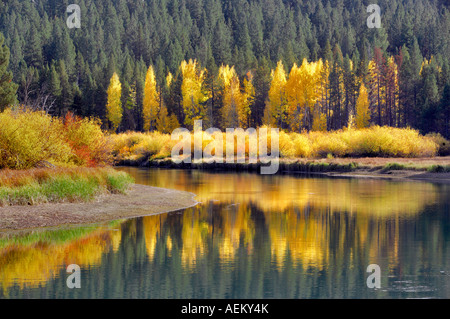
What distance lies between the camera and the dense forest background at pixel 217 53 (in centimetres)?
8962

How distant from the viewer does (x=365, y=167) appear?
55.4 m

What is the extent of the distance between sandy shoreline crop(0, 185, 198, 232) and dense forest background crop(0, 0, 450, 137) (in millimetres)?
19814

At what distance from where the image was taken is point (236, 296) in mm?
14992

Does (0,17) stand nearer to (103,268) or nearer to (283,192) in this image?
(283,192)

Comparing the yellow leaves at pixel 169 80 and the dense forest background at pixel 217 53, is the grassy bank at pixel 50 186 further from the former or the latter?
the yellow leaves at pixel 169 80

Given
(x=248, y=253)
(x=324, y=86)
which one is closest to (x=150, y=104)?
(x=324, y=86)

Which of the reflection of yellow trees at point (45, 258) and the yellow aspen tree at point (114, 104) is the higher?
the yellow aspen tree at point (114, 104)

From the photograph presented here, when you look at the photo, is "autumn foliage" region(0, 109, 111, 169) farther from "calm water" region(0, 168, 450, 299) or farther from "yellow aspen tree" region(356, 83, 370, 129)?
"yellow aspen tree" region(356, 83, 370, 129)

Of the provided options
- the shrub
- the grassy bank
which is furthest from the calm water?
the shrub

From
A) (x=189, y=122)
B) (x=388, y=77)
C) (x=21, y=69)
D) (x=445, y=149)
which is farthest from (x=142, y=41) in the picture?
(x=445, y=149)

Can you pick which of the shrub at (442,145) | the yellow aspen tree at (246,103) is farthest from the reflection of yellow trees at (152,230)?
the yellow aspen tree at (246,103)

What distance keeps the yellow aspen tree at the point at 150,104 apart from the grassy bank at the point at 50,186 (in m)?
71.0

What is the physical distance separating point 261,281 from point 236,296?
1.45m

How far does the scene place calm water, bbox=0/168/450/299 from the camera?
617 inches
